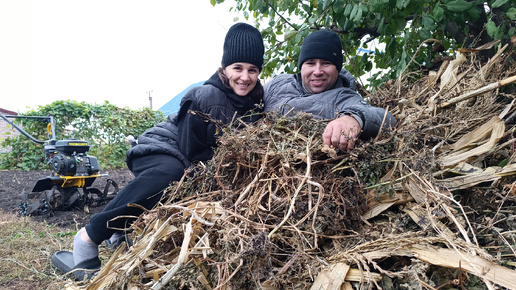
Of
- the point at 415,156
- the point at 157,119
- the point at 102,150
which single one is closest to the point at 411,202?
the point at 415,156

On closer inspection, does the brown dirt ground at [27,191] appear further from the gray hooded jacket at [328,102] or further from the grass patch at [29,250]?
the gray hooded jacket at [328,102]

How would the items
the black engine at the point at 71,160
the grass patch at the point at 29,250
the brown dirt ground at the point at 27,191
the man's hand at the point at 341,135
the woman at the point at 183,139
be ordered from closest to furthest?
1. the man's hand at the point at 341,135
2. the woman at the point at 183,139
3. the grass patch at the point at 29,250
4. the brown dirt ground at the point at 27,191
5. the black engine at the point at 71,160

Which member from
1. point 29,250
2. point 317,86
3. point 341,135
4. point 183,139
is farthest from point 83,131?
point 341,135

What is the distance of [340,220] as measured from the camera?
4.95 ft

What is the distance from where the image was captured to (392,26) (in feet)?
8.34

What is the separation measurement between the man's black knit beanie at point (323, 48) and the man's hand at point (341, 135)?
2.86ft

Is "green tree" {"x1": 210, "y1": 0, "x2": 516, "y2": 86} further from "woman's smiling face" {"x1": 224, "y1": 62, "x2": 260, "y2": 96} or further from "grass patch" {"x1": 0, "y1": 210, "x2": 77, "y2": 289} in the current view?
"grass patch" {"x1": 0, "y1": 210, "x2": 77, "y2": 289}

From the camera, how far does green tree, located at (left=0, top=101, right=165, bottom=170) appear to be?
9.87 metres

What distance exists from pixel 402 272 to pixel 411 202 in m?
0.44

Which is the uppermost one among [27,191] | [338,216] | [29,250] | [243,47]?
[243,47]

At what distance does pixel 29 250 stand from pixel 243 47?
2.63 meters

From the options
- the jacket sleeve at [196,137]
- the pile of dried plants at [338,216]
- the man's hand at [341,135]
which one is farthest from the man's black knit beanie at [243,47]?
the man's hand at [341,135]

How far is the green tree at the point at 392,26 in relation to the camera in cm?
Result: 230

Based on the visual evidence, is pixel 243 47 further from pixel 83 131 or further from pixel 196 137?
pixel 83 131
